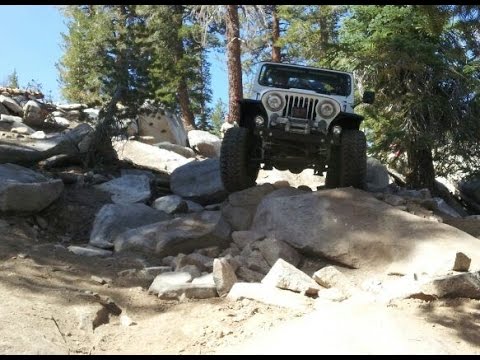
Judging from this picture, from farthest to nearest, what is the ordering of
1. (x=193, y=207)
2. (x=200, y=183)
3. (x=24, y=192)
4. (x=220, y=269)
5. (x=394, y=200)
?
(x=200, y=183) < (x=193, y=207) < (x=394, y=200) < (x=24, y=192) < (x=220, y=269)

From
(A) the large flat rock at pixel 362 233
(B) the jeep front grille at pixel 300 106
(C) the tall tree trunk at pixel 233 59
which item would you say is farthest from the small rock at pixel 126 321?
(C) the tall tree trunk at pixel 233 59

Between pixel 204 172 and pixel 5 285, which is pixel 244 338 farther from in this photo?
pixel 204 172

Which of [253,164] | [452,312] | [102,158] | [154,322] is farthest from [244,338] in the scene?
[102,158]

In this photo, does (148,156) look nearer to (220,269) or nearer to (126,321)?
(220,269)

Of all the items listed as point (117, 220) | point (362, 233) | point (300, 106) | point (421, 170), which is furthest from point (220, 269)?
point (421, 170)

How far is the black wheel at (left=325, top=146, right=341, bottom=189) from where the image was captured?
8211 millimetres

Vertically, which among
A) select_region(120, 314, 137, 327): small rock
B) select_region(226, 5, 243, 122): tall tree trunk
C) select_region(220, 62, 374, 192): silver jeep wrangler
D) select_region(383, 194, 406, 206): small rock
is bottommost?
select_region(120, 314, 137, 327): small rock

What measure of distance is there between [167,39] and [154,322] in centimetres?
1845

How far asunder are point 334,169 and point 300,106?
1.15 meters

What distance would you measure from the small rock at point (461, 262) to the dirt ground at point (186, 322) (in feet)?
1.79

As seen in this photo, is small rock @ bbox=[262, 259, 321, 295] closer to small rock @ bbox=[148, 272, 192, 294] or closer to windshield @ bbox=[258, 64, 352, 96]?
small rock @ bbox=[148, 272, 192, 294]

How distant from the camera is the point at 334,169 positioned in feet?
27.7

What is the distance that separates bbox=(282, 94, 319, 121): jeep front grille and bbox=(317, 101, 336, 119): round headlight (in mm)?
94

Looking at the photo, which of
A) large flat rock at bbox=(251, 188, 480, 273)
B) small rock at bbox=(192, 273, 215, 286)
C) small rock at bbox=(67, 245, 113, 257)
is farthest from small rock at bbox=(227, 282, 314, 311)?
small rock at bbox=(67, 245, 113, 257)
